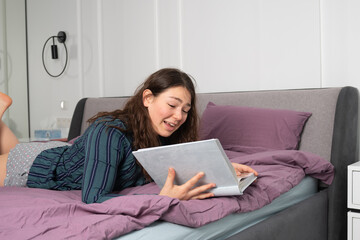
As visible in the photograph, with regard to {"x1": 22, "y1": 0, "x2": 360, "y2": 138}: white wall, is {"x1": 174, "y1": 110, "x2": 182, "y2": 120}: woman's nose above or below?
below

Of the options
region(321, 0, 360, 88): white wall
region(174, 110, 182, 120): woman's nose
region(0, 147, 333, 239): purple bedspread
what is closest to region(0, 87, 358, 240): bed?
region(0, 147, 333, 239): purple bedspread

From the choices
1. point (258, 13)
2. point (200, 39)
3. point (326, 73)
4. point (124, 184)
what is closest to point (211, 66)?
point (200, 39)

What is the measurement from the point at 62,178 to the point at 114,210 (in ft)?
2.08

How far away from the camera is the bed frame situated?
1.55 metres

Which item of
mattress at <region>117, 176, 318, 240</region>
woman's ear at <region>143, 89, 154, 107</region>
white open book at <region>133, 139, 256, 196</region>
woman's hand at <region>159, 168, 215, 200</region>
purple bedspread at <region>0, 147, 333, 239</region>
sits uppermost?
woman's ear at <region>143, 89, 154, 107</region>

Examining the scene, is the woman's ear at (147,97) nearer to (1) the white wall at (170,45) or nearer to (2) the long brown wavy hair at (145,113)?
(2) the long brown wavy hair at (145,113)

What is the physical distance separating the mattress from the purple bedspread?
0.02m

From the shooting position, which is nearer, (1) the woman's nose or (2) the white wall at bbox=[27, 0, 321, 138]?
(1) the woman's nose

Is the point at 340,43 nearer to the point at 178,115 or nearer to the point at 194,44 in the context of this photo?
the point at 194,44

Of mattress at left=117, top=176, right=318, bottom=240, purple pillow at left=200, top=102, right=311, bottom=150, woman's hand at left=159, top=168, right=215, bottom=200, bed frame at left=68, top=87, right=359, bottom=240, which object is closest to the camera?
mattress at left=117, top=176, right=318, bottom=240

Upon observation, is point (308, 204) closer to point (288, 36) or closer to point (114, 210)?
point (114, 210)

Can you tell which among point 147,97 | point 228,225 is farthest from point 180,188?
point 147,97

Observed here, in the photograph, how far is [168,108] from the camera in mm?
1462

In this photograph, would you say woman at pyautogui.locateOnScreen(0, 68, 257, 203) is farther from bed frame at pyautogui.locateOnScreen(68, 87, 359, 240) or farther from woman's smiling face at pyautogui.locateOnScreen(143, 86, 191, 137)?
bed frame at pyautogui.locateOnScreen(68, 87, 359, 240)
